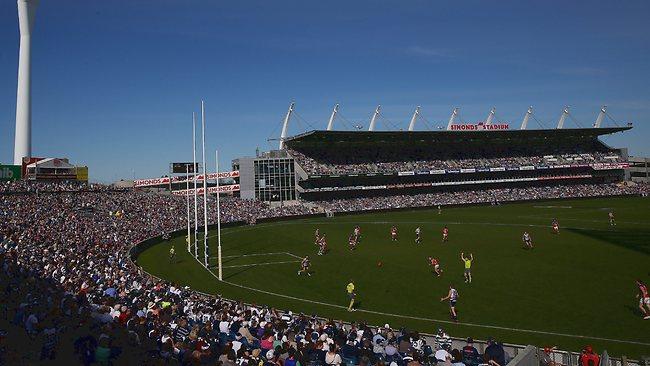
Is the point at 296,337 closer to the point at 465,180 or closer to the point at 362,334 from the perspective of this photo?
the point at 362,334

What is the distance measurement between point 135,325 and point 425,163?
296 ft

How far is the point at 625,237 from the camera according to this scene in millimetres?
42531

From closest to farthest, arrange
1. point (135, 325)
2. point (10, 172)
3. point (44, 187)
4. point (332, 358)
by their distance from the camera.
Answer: point (332, 358) < point (135, 325) < point (44, 187) < point (10, 172)

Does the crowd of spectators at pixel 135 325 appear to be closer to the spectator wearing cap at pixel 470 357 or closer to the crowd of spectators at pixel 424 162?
the spectator wearing cap at pixel 470 357

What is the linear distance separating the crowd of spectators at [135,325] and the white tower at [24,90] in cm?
4556

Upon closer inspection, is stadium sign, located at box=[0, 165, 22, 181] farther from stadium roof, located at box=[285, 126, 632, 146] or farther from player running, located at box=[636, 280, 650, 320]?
player running, located at box=[636, 280, 650, 320]

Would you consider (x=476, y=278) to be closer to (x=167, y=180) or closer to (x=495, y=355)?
(x=495, y=355)

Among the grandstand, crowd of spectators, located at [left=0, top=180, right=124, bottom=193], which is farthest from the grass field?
the grandstand

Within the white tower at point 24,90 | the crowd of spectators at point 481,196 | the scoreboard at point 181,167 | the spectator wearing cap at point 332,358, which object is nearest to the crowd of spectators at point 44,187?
the white tower at point 24,90

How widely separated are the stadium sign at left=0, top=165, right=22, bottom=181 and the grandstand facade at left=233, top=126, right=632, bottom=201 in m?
35.3

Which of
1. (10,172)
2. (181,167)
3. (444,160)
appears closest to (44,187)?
(10,172)

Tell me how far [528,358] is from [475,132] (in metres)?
95.2

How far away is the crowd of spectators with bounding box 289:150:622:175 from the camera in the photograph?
309 ft

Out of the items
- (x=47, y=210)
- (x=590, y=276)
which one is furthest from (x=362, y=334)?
(x=47, y=210)
